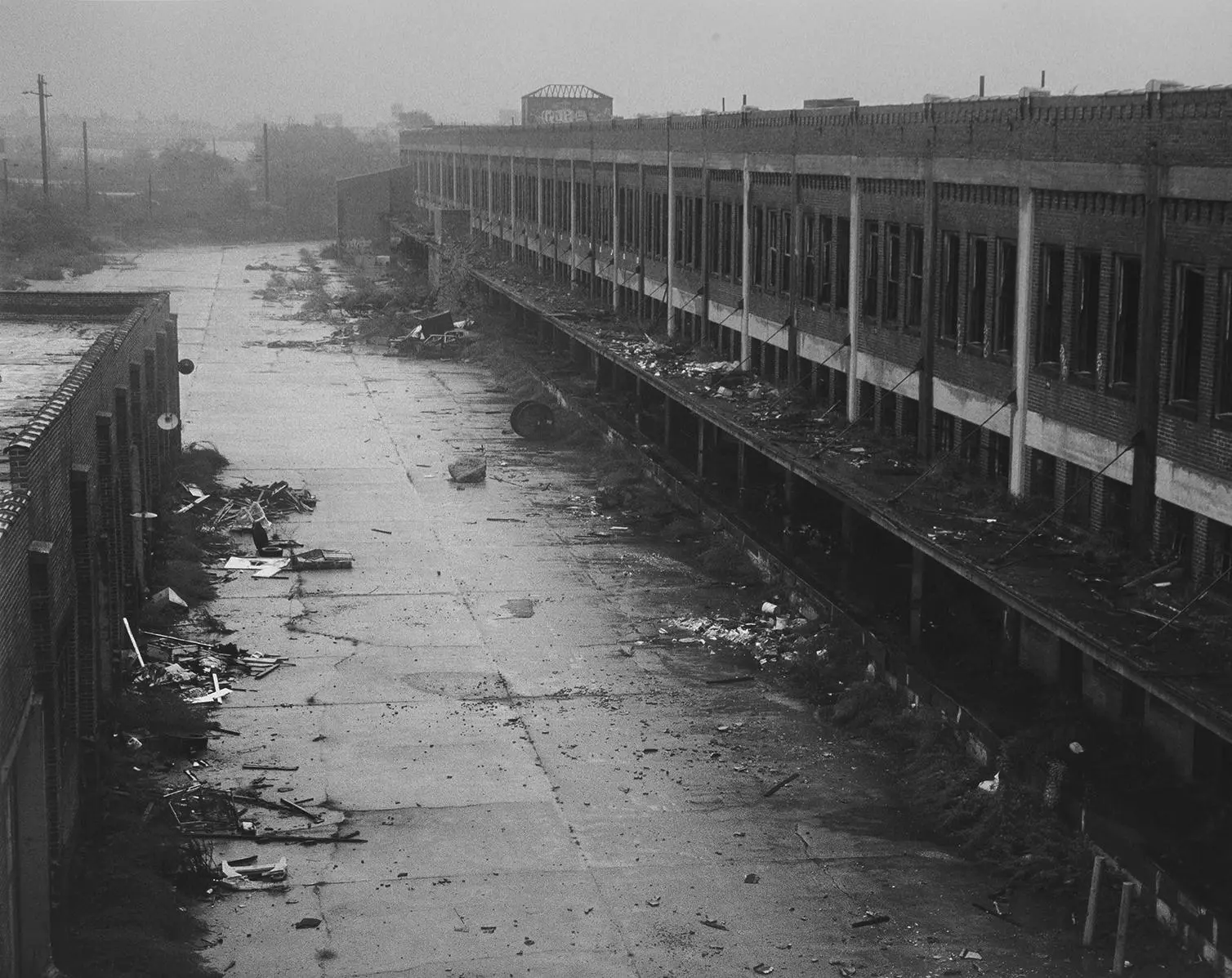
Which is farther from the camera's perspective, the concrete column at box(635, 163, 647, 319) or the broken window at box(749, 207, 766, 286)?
Answer: the concrete column at box(635, 163, 647, 319)

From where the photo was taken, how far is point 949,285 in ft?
75.6

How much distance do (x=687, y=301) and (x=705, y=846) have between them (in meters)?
23.3

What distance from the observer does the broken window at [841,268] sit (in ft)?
90.2

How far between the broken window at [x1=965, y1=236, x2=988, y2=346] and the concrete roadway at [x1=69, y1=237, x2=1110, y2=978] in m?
5.75

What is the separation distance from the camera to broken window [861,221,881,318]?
26000mm

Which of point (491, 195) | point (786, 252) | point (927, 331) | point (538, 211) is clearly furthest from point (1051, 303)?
point (491, 195)

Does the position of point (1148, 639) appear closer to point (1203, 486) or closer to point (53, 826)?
point (1203, 486)

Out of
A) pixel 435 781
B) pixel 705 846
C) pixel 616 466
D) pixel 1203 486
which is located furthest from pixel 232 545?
pixel 1203 486

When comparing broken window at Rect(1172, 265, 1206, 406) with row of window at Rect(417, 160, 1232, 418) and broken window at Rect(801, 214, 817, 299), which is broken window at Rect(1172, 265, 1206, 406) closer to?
row of window at Rect(417, 160, 1232, 418)

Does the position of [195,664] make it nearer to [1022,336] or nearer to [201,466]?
[1022,336]

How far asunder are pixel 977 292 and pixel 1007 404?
6.98ft

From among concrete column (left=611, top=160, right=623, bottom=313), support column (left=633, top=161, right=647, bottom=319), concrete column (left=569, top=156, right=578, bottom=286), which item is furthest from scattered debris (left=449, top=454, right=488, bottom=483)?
concrete column (left=569, top=156, right=578, bottom=286)

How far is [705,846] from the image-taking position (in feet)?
53.1

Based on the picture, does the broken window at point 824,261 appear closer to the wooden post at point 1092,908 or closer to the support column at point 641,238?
the support column at point 641,238
